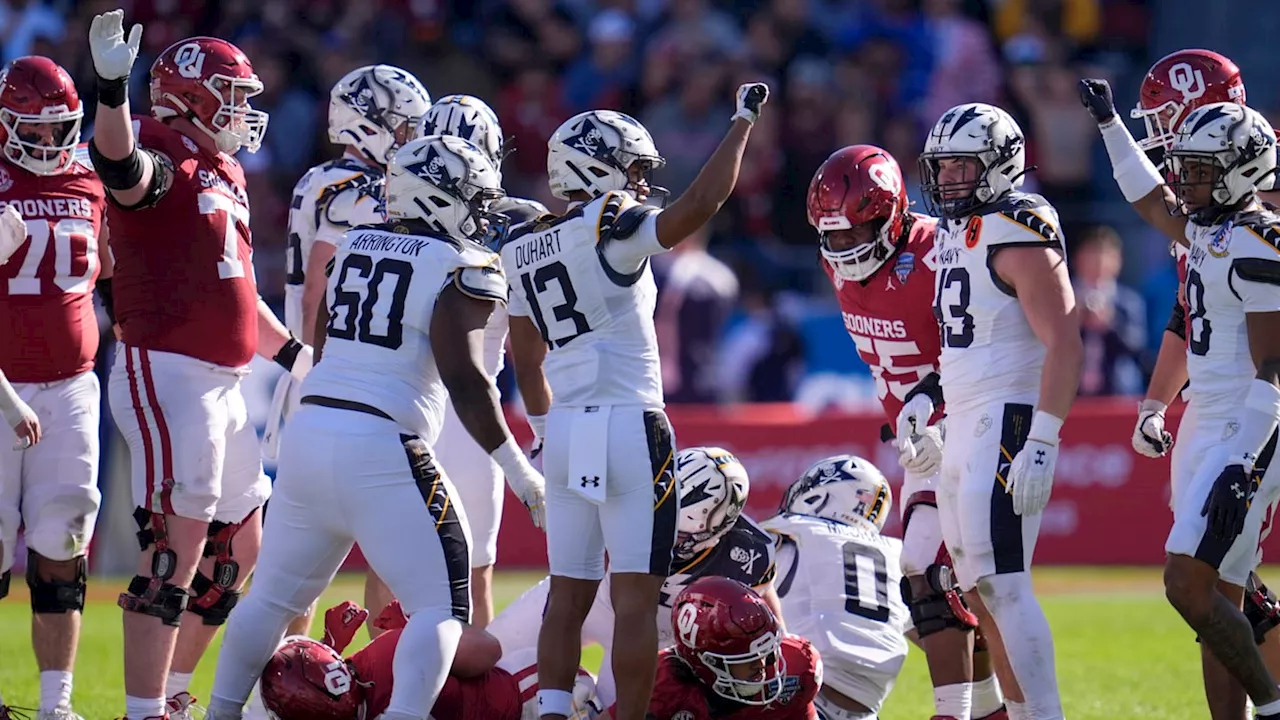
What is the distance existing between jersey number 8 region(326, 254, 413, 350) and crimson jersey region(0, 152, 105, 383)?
1695mm

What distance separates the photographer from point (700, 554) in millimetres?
6949

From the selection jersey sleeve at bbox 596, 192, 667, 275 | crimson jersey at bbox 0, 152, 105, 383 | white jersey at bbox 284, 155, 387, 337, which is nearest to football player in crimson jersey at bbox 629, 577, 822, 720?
jersey sleeve at bbox 596, 192, 667, 275

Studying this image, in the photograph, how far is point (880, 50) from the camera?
1723cm

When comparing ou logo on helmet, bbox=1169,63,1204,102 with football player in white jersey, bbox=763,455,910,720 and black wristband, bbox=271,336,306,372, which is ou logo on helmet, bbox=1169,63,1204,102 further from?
black wristband, bbox=271,336,306,372

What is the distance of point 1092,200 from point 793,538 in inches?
415

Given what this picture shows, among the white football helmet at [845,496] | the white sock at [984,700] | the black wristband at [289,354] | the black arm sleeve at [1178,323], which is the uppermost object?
the black arm sleeve at [1178,323]

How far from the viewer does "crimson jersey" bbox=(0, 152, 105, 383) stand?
23.1ft

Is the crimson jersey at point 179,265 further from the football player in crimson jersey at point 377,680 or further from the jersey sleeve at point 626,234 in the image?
the jersey sleeve at point 626,234

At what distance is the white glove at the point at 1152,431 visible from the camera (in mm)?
7062

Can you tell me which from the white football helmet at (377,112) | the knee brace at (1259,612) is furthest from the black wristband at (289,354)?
the knee brace at (1259,612)

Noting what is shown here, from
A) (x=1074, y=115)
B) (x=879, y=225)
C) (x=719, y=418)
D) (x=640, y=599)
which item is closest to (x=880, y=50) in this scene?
(x=1074, y=115)

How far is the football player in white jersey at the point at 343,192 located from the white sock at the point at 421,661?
2081 mm

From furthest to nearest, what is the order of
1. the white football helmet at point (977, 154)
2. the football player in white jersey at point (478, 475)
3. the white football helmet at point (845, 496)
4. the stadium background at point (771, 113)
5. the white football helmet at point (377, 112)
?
the stadium background at point (771, 113) → the white football helmet at point (377, 112) → the football player in white jersey at point (478, 475) → the white football helmet at point (845, 496) → the white football helmet at point (977, 154)

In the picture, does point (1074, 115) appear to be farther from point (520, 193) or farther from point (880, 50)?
point (520, 193)
